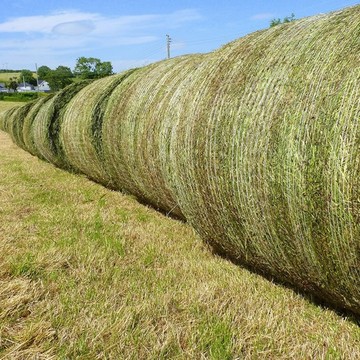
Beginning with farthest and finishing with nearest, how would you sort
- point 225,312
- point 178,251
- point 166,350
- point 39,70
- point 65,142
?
point 39,70 < point 65,142 < point 178,251 < point 225,312 < point 166,350

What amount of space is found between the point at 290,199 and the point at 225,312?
0.96 metres

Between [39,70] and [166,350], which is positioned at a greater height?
[166,350]

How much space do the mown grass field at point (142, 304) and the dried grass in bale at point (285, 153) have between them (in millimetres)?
284

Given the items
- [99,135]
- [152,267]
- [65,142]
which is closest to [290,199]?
[152,267]

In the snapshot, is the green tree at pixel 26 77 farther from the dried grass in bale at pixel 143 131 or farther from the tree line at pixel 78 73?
the dried grass in bale at pixel 143 131

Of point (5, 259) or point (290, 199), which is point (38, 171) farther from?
point (290, 199)

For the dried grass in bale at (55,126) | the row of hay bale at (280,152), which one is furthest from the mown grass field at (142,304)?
the dried grass in bale at (55,126)

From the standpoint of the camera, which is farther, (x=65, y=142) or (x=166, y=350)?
(x=65, y=142)

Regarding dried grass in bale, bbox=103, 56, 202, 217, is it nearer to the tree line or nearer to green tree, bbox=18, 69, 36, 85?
the tree line

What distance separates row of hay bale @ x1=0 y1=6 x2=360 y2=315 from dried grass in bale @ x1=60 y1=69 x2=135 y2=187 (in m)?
2.58

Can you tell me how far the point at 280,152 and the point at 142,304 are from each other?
1495mm

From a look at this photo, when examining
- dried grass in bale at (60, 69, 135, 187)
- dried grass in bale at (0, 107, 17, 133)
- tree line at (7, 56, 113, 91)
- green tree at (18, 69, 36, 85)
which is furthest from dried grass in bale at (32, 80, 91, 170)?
green tree at (18, 69, 36, 85)

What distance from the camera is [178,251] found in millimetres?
4496

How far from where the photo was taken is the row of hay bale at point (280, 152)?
103 inches
